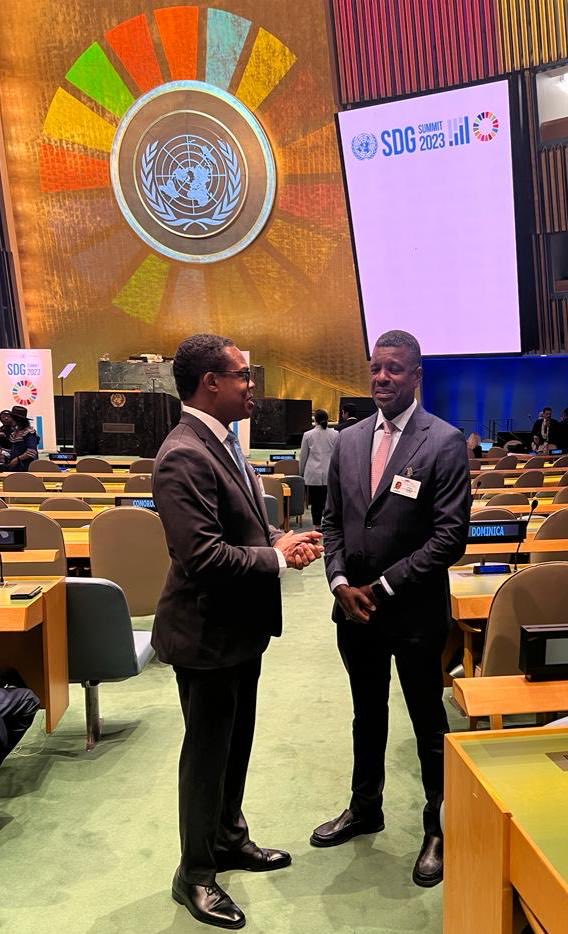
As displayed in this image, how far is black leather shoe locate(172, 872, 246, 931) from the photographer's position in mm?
2066

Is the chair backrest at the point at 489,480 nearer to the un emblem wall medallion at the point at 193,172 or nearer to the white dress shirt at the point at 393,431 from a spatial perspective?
the white dress shirt at the point at 393,431

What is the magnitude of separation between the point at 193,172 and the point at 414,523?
1690 centimetres

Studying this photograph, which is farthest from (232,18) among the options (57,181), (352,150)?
(352,150)

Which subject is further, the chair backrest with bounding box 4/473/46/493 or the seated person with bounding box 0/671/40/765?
the chair backrest with bounding box 4/473/46/493

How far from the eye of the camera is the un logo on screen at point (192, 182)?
17.2 meters

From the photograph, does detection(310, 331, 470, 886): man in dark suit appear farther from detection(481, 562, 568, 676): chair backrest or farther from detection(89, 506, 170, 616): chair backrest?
detection(89, 506, 170, 616): chair backrest

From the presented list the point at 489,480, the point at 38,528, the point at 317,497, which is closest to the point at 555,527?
the point at 489,480

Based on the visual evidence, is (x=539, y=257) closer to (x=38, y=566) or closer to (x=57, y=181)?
(x=57, y=181)

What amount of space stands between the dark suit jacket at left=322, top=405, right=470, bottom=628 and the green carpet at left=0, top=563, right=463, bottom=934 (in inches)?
31.5

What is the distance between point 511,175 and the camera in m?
9.25

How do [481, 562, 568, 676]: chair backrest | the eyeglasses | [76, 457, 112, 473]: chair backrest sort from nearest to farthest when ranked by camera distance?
the eyeglasses, [481, 562, 568, 676]: chair backrest, [76, 457, 112, 473]: chair backrest

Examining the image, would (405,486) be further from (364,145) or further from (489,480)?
(364,145)

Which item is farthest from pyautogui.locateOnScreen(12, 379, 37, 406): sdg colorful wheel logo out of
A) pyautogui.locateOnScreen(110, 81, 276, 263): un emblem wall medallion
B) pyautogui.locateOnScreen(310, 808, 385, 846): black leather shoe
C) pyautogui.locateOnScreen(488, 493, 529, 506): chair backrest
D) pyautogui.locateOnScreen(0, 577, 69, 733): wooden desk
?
pyautogui.locateOnScreen(310, 808, 385, 846): black leather shoe

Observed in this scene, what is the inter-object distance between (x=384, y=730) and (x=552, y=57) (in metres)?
14.3
